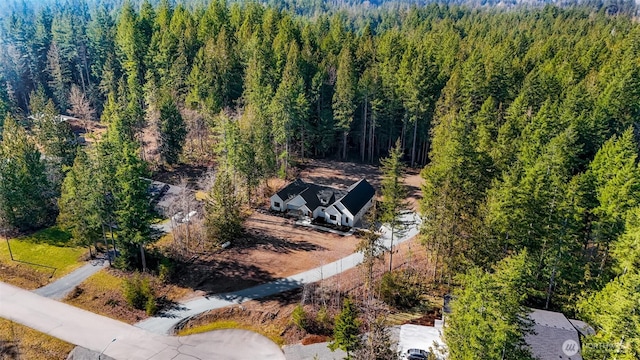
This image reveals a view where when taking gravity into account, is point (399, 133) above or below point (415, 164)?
above

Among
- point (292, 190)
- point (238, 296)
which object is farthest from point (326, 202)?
point (238, 296)

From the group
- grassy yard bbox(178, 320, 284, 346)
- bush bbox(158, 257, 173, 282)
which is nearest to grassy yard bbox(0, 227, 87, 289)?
bush bbox(158, 257, 173, 282)

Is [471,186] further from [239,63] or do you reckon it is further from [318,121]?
[239,63]

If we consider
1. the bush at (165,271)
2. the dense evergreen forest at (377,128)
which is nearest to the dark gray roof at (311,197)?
the dense evergreen forest at (377,128)

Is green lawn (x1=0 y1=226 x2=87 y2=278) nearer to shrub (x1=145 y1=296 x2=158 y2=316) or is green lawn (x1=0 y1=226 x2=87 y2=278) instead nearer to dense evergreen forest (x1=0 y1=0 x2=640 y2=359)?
dense evergreen forest (x1=0 y1=0 x2=640 y2=359)

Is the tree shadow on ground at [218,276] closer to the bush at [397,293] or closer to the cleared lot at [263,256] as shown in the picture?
the cleared lot at [263,256]

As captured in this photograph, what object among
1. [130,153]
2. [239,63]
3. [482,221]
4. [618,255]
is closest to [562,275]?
[618,255]
